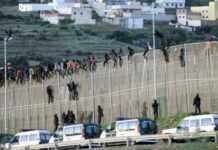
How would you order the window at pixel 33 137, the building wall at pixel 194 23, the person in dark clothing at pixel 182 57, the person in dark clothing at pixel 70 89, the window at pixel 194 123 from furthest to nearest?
the building wall at pixel 194 23 → the person in dark clothing at pixel 70 89 → the person in dark clothing at pixel 182 57 → the window at pixel 33 137 → the window at pixel 194 123

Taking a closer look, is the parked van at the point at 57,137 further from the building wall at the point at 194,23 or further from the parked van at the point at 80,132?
the building wall at the point at 194,23

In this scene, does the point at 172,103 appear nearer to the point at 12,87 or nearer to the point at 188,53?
the point at 188,53

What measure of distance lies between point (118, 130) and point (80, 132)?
7.57ft

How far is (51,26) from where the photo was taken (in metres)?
187

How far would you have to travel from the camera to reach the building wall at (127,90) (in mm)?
59406

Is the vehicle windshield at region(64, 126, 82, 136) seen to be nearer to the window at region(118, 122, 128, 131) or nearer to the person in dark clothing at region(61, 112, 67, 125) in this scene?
the window at region(118, 122, 128, 131)

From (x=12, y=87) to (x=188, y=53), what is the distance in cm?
1924

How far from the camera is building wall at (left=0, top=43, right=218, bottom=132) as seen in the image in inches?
2339

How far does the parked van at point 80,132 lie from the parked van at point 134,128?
1583mm

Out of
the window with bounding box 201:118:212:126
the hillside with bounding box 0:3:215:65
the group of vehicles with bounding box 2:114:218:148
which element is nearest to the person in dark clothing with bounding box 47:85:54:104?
the group of vehicles with bounding box 2:114:218:148

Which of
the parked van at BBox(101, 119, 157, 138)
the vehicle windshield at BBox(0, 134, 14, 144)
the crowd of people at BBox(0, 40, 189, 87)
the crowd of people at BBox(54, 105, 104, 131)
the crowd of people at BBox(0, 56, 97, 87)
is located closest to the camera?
the parked van at BBox(101, 119, 157, 138)

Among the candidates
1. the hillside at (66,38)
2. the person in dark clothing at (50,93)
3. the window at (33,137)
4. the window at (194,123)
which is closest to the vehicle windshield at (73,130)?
the window at (33,137)

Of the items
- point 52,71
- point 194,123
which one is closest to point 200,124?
point 194,123

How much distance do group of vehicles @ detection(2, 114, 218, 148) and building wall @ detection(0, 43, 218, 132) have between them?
664 centimetres
